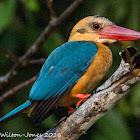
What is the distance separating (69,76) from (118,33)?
63 centimetres

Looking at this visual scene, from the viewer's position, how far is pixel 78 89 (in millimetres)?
2908

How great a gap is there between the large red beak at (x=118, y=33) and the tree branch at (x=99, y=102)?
2.66ft

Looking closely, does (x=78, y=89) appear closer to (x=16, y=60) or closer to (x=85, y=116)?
(x=85, y=116)

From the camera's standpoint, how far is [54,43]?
4.16 metres

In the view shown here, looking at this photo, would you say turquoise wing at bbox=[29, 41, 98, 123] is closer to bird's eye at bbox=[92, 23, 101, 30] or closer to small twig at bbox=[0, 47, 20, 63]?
bird's eye at bbox=[92, 23, 101, 30]

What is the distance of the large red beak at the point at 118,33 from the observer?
3101 millimetres

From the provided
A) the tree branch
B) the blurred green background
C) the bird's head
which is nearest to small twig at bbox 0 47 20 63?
the blurred green background

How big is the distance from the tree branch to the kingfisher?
22 centimetres

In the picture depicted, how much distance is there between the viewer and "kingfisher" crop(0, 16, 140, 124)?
2.82 metres

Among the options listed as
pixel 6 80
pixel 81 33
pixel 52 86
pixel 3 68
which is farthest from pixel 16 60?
pixel 52 86

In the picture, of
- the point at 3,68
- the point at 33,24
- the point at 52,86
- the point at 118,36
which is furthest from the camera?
the point at 3,68

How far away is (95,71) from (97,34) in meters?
0.52

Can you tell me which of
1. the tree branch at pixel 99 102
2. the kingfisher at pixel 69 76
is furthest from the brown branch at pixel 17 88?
the tree branch at pixel 99 102

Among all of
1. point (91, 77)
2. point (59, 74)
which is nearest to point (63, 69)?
point (59, 74)
